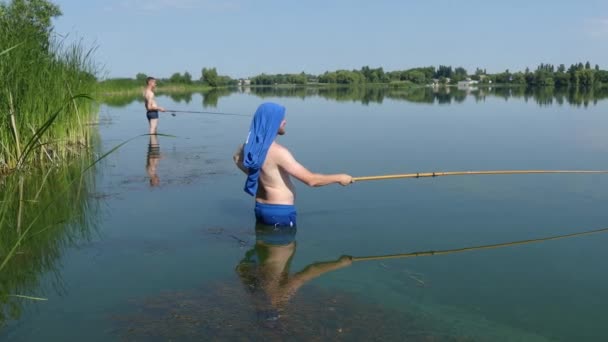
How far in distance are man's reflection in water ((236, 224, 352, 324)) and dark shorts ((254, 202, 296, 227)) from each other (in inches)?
3.0

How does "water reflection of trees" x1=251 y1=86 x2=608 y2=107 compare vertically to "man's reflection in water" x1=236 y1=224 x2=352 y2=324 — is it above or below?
above

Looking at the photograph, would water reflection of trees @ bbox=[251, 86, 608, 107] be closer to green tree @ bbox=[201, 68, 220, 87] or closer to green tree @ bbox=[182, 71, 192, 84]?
green tree @ bbox=[182, 71, 192, 84]

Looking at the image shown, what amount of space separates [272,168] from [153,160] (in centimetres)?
604

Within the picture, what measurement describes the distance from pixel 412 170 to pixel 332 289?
587 centimetres

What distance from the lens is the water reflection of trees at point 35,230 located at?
380 centimetres

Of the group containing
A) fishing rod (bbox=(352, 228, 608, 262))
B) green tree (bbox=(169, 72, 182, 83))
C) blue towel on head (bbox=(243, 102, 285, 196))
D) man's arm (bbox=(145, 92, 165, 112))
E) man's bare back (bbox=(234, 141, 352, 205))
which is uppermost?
green tree (bbox=(169, 72, 182, 83))

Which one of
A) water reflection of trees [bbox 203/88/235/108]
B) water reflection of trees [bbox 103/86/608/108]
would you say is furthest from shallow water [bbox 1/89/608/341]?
water reflection of trees [bbox 103/86/608/108]

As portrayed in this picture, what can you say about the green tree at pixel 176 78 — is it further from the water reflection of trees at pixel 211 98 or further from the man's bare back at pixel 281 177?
the man's bare back at pixel 281 177

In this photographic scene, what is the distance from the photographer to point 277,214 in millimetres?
5480

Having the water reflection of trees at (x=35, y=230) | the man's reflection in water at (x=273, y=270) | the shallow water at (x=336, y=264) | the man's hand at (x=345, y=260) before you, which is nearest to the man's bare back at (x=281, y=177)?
the man's reflection in water at (x=273, y=270)

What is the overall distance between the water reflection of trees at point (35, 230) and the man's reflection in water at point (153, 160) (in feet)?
3.11

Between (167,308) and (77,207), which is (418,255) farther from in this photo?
(77,207)

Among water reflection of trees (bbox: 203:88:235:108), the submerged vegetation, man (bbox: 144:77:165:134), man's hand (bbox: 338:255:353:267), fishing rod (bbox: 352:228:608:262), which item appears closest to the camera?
man's hand (bbox: 338:255:353:267)

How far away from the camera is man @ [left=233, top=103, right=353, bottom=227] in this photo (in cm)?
511
